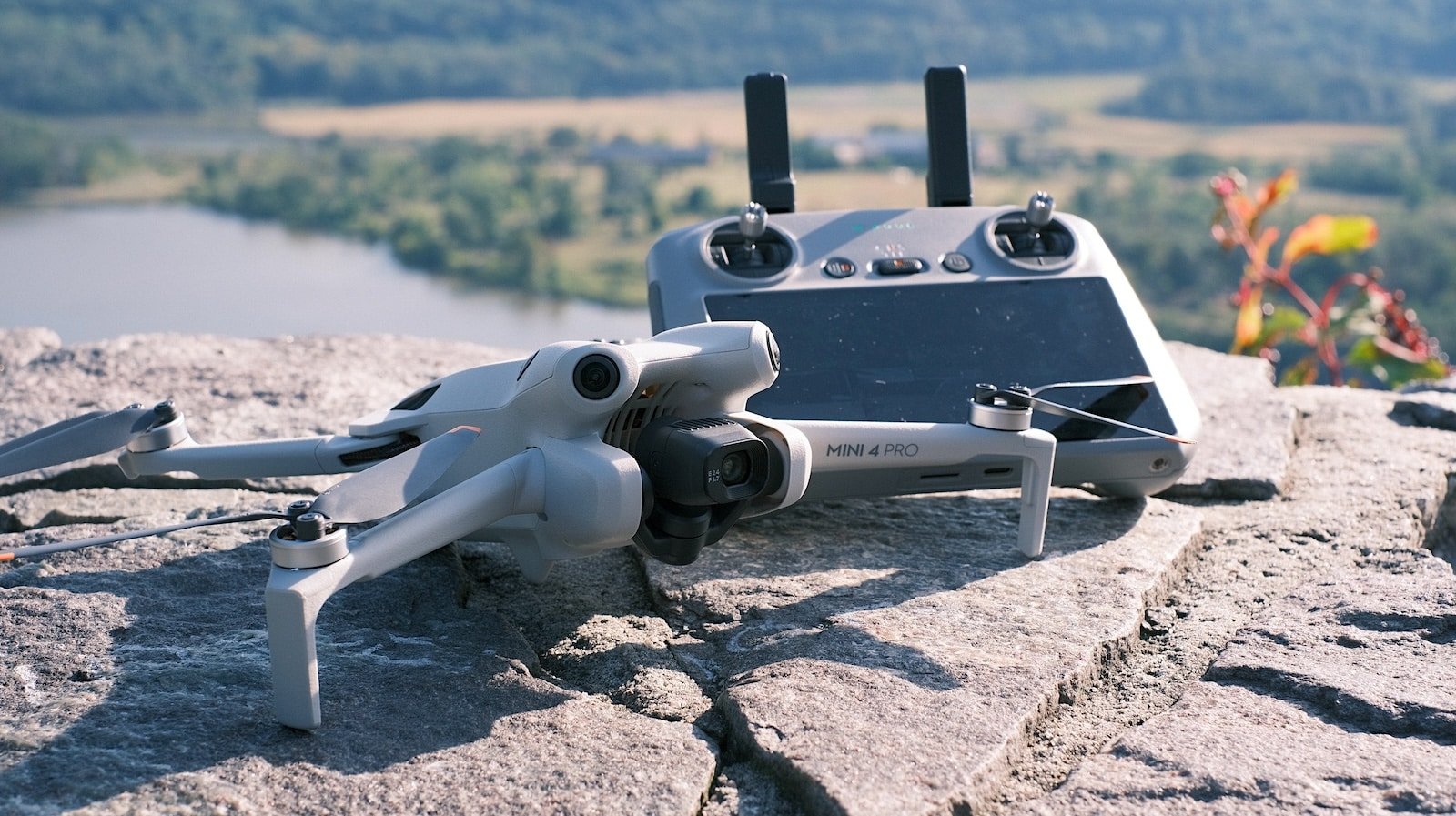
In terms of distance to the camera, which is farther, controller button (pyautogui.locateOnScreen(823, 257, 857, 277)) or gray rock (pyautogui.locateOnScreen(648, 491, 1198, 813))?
controller button (pyautogui.locateOnScreen(823, 257, 857, 277))

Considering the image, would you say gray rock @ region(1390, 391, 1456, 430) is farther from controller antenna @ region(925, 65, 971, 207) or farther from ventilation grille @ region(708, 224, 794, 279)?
ventilation grille @ region(708, 224, 794, 279)

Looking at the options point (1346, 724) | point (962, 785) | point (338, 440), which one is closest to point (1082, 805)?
point (962, 785)

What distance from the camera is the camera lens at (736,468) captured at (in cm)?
163

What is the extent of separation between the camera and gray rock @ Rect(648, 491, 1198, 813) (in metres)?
1.50

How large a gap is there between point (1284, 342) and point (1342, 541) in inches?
83.6

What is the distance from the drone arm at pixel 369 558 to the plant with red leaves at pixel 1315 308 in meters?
2.81

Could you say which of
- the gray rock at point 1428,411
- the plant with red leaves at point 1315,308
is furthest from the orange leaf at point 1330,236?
the gray rock at point 1428,411

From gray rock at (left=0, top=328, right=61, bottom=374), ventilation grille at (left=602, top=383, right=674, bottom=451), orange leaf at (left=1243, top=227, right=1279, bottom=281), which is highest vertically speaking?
ventilation grille at (left=602, top=383, right=674, bottom=451)

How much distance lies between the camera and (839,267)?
7.57 feet

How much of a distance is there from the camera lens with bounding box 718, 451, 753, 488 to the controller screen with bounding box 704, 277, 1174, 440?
0.39 m

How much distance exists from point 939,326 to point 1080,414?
28cm

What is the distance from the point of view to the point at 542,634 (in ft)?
6.21

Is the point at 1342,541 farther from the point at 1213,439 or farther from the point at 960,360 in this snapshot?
the point at 960,360

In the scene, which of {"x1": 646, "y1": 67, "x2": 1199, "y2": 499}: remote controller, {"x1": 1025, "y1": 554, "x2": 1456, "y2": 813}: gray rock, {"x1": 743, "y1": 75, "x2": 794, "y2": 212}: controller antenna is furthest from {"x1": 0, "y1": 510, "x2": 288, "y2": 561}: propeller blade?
{"x1": 743, "y1": 75, "x2": 794, "y2": 212}: controller antenna
